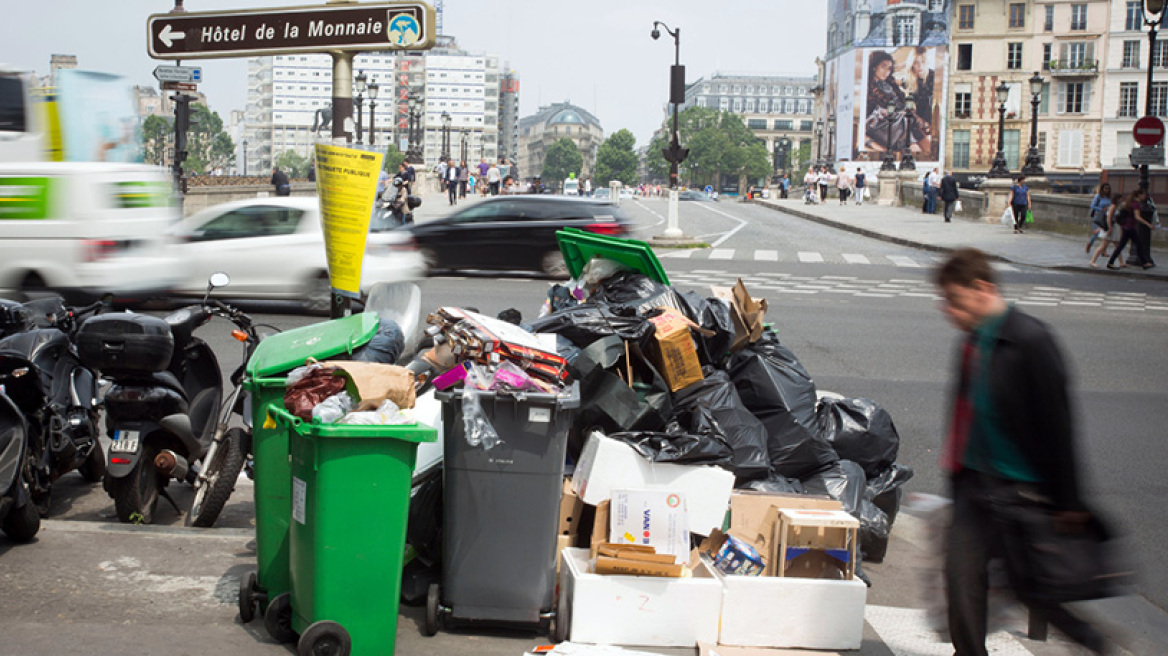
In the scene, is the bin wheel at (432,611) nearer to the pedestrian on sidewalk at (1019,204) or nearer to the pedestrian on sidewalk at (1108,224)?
the pedestrian on sidewalk at (1108,224)

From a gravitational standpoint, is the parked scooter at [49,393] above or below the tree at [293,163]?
below

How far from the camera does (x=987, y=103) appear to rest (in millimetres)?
94500

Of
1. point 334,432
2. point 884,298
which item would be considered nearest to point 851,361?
point 884,298

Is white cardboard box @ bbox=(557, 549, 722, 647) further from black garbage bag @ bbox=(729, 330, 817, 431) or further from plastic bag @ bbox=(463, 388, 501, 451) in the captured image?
black garbage bag @ bbox=(729, 330, 817, 431)

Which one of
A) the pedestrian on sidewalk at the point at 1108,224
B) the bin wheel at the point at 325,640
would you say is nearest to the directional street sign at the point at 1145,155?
the pedestrian on sidewalk at the point at 1108,224

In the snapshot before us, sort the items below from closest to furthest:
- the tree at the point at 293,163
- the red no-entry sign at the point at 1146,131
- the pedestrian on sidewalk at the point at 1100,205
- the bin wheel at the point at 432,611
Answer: the bin wheel at the point at 432,611, the red no-entry sign at the point at 1146,131, the pedestrian on sidewalk at the point at 1100,205, the tree at the point at 293,163

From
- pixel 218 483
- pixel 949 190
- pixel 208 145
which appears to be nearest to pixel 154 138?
pixel 208 145

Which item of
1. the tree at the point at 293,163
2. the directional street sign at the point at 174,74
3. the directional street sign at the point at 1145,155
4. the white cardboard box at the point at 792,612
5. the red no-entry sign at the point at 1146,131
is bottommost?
the white cardboard box at the point at 792,612

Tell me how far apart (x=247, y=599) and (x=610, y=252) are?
306cm

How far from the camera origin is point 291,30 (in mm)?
6164

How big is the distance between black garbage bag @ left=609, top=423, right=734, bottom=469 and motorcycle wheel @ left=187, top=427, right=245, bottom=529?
76.7 inches

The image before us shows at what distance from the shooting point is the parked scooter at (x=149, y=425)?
5398 millimetres

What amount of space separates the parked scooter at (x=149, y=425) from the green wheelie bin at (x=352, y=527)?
5.03 ft

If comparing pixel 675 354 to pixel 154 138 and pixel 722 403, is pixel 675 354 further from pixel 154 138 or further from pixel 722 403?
pixel 154 138
